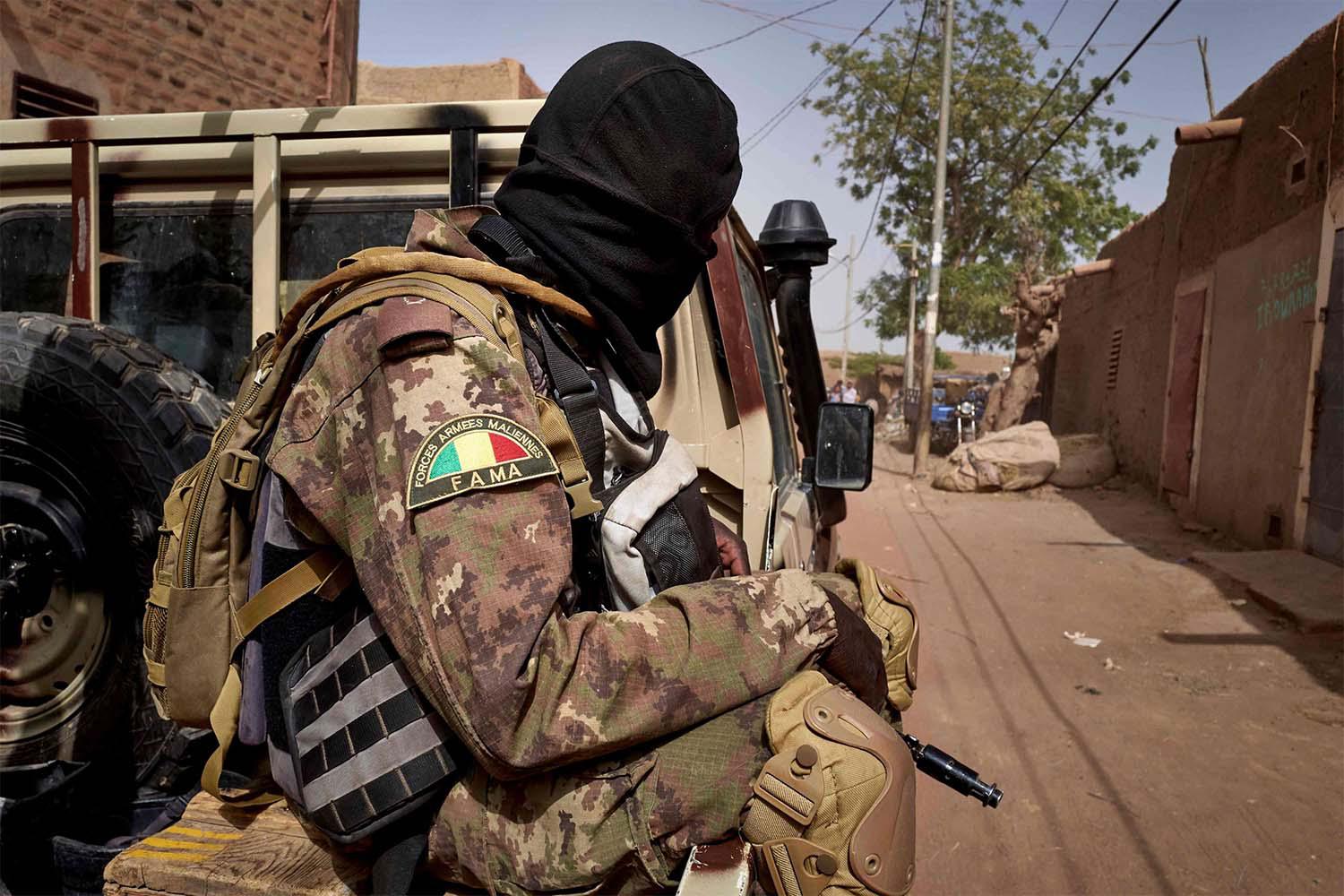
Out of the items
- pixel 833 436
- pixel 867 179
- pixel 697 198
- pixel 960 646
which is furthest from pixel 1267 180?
pixel 867 179

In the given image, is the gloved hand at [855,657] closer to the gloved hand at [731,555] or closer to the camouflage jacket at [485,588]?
the camouflage jacket at [485,588]

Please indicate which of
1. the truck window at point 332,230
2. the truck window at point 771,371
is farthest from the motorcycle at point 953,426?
the truck window at point 332,230

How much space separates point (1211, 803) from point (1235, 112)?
23.7ft

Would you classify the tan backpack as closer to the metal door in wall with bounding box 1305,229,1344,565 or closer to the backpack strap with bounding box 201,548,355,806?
the backpack strap with bounding box 201,548,355,806

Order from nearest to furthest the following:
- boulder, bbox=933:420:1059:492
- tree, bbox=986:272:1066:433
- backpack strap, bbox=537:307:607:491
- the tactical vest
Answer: the tactical vest < backpack strap, bbox=537:307:607:491 < boulder, bbox=933:420:1059:492 < tree, bbox=986:272:1066:433

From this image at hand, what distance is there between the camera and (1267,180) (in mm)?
7562

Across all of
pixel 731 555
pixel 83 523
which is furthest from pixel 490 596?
pixel 83 523

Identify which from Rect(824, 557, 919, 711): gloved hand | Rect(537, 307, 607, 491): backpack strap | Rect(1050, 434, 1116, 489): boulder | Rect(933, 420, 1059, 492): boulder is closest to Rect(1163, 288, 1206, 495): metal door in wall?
Rect(1050, 434, 1116, 489): boulder

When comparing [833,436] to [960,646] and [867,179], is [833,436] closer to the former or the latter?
[960,646]

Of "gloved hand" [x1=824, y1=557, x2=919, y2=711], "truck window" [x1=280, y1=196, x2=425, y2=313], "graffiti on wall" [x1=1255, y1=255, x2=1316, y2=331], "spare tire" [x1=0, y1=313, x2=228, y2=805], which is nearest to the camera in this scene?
"gloved hand" [x1=824, y1=557, x2=919, y2=711]

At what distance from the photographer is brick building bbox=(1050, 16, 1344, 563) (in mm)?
6355

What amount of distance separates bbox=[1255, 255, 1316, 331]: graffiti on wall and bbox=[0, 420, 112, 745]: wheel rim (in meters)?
7.66

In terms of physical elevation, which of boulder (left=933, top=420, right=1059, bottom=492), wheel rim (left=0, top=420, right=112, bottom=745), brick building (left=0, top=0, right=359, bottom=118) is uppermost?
brick building (left=0, top=0, right=359, bottom=118)

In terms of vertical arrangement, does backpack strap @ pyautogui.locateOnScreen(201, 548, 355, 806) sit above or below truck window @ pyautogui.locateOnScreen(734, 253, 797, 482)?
below
